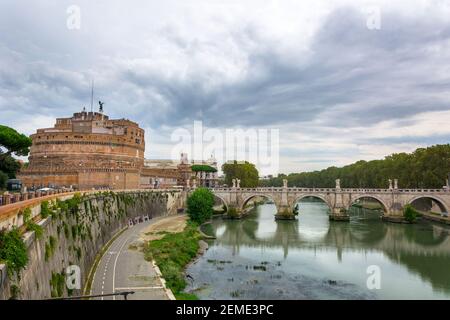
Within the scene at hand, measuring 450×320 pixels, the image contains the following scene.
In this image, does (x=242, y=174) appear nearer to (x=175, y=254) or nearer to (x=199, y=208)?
(x=199, y=208)

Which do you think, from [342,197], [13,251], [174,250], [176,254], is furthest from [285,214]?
[13,251]

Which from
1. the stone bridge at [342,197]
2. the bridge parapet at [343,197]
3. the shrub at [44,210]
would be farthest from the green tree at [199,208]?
the shrub at [44,210]

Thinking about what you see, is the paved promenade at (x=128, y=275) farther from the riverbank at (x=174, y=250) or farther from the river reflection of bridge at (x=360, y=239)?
the river reflection of bridge at (x=360, y=239)

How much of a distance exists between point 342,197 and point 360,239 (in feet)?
45.1

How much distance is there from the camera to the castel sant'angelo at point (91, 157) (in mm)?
47719

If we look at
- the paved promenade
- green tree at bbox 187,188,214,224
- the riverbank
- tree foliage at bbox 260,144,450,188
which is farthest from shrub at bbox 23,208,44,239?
tree foliage at bbox 260,144,450,188

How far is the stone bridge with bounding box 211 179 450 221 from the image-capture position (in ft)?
159

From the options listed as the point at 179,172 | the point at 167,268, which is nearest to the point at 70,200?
the point at 167,268

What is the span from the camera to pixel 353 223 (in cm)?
4834
